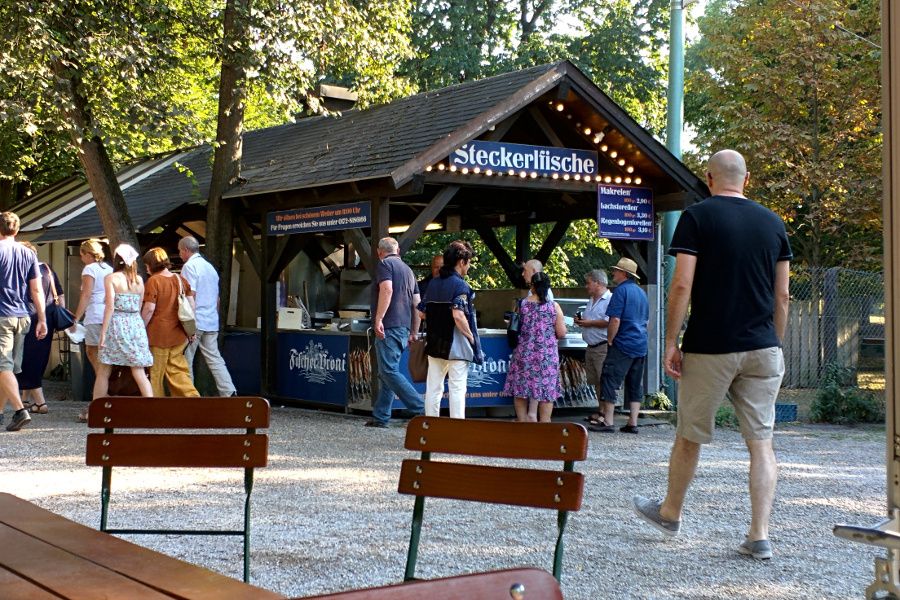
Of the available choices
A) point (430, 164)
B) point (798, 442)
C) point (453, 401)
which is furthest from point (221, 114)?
point (798, 442)

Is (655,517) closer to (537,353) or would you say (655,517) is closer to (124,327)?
(537,353)

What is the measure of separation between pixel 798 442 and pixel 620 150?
4.29 m

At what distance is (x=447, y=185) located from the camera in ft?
42.4

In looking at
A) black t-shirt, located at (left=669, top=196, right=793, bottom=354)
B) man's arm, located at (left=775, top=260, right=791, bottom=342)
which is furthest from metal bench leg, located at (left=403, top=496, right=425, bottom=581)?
man's arm, located at (left=775, top=260, right=791, bottom=342)

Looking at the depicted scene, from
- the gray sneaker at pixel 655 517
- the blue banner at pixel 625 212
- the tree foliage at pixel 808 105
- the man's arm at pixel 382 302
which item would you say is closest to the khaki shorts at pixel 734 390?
the gray sneaker at pixel 655 517

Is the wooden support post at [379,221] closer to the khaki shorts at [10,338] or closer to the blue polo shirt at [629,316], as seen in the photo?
the blue polo shirt at [629,316]

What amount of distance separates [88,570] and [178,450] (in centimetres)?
179

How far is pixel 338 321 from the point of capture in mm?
14602

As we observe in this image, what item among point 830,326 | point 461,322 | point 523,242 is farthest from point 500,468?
point 830,326

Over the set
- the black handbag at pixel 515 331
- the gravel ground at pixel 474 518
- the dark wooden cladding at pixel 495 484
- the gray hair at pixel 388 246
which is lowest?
the gravel ground at pixel 474 518

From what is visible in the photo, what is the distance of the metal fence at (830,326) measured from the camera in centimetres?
1677

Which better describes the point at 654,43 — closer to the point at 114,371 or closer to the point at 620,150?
the point at 620,150

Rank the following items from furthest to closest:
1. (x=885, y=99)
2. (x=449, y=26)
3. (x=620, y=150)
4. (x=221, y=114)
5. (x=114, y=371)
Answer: (x=449, y=26) < (x=221, y=114) < (x=620, y=150) < (x=114, y=371) < (x=885, y=99)

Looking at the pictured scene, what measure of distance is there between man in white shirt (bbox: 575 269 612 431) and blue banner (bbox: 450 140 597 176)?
1587 mm
